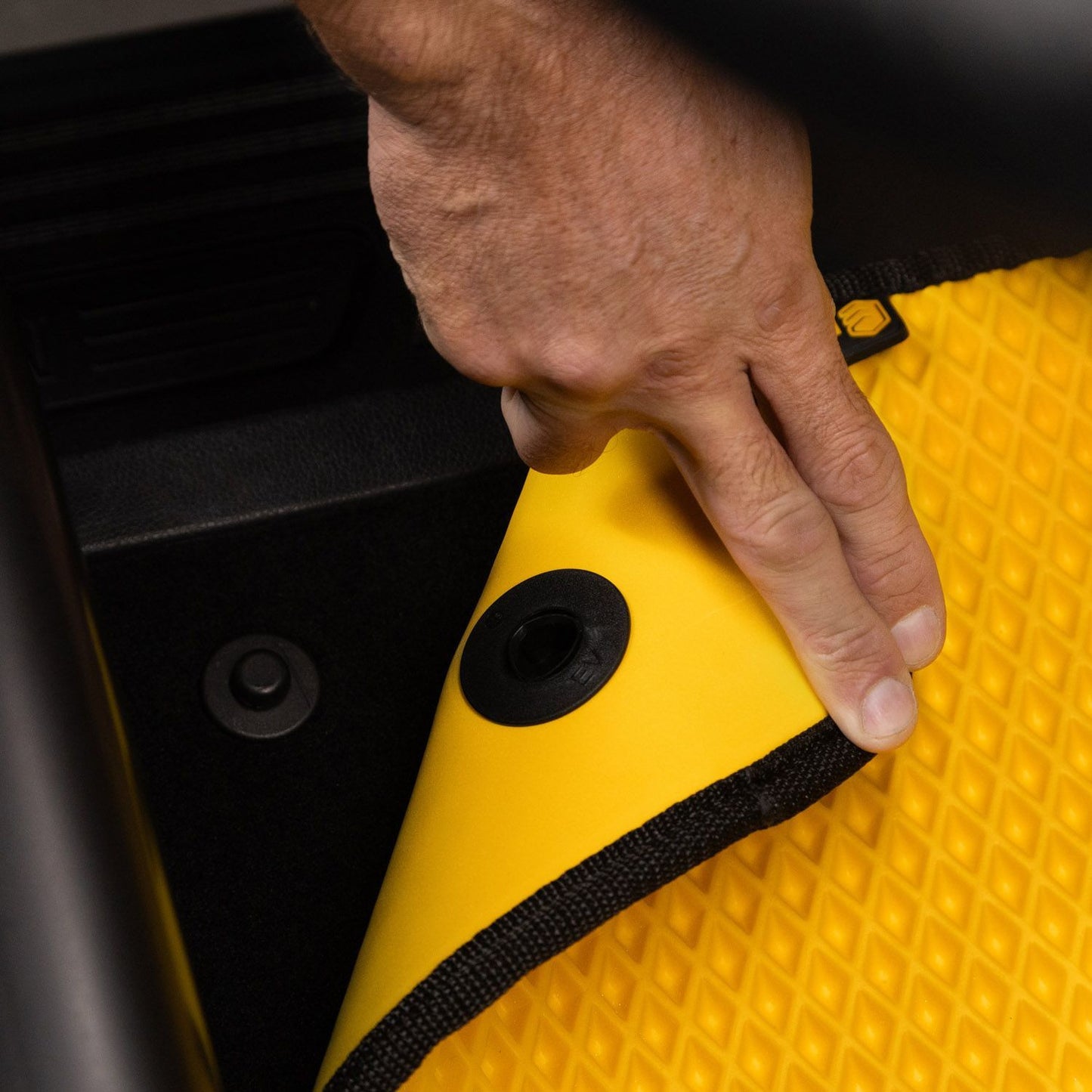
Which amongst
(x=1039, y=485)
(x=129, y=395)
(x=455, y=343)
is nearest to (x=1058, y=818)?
(x=1039, y=485)

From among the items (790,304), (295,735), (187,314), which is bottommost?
(295,735)

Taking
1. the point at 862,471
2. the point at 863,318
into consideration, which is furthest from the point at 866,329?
the point at 862,471

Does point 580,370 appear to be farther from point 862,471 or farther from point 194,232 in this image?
point 194,232

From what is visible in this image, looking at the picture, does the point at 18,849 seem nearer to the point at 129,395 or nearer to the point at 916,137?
the point at 916,137

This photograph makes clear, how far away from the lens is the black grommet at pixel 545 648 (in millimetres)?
579

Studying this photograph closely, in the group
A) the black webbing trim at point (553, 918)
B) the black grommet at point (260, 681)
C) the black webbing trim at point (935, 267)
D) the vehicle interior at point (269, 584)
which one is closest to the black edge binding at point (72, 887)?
the vehicle interior at point (269, 584)

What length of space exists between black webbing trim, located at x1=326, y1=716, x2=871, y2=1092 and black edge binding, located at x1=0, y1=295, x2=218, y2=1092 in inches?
6.2

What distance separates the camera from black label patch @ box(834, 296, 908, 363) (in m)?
0.69

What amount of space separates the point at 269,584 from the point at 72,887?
0.50 meters

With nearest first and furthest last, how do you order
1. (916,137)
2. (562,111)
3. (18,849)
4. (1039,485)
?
(916,137) → (18,849) → (562,111) → (1039,485)

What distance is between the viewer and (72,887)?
35cm

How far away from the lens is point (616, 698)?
56cm

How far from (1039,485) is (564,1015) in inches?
15.5

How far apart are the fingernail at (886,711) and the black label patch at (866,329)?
0.21 meters
